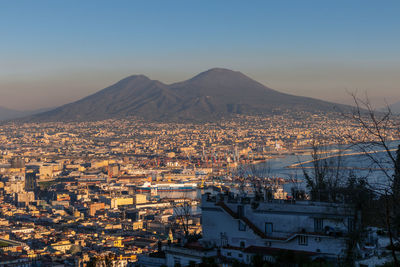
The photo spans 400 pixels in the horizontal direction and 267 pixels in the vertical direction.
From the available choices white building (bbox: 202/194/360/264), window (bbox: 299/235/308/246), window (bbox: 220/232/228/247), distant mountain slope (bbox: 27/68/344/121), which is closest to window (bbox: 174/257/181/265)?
white building (bbox: 202/194/360/264)

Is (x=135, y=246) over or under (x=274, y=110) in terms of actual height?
under

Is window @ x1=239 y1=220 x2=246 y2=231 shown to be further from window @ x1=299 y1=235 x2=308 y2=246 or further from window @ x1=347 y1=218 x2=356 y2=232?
window @ x1=347 y1=218 x2=356 y2=232

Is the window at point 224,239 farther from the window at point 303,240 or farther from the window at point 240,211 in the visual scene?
the window at point 303,240

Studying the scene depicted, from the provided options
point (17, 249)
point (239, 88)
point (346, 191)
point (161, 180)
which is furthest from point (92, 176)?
point (239, 88)

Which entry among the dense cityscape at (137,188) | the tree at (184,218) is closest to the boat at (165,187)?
the dense cityscape at (137,188)

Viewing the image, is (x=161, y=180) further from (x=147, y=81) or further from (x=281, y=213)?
(x=147, y=81)

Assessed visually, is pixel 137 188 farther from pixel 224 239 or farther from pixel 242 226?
pixel 242 226

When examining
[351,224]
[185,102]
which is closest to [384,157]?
[351,224]
